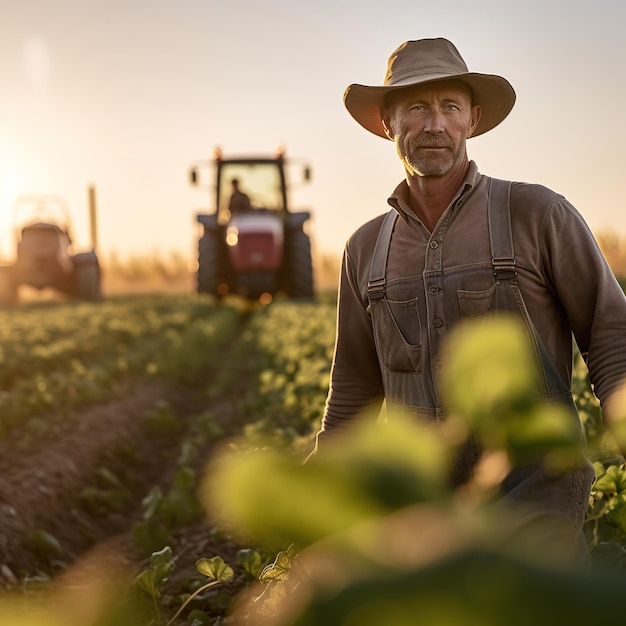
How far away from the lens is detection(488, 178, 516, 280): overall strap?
203cm

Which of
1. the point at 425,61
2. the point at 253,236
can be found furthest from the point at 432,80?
the point at 253,236

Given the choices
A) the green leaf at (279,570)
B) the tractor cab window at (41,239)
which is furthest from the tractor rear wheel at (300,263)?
the green leaf at (279,570)

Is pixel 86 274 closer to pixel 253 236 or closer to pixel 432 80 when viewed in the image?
pixel 253 236

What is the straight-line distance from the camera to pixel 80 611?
38cm

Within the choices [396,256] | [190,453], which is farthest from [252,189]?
[396,256]

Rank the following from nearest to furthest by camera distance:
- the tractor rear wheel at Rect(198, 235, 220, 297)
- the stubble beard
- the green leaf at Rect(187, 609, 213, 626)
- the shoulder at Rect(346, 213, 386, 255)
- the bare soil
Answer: the stubble beard
the shoulder at Rect(346, 213, 386, 255)
the green leaf at Rect(187, 609, 213, 626)
the bare soil
the tractor rear wheel at Rect(198, 235, 220, 297)

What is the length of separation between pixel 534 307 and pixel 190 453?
3.68 m

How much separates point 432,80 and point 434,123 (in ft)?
0.33

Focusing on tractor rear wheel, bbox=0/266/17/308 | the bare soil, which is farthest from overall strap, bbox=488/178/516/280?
tractor rear wheel, bbox=0/266/17/308

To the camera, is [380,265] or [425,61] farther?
[380,265]

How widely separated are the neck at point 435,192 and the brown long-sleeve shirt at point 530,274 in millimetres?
37

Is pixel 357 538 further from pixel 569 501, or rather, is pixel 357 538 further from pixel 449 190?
pixel 449 190

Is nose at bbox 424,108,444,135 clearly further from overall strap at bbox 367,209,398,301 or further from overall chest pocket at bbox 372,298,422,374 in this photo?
overall chest pocket at bbox 372,298,422,374

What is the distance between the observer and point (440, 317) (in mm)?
2119
